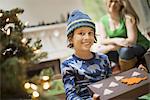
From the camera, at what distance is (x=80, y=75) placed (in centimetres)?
172

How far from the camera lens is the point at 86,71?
5.67 feet

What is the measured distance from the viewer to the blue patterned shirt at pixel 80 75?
168 cm

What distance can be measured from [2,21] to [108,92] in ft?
2.16

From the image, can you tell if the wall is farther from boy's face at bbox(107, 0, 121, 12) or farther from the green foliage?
boy's face at bbox(107, 0, 121, 12)

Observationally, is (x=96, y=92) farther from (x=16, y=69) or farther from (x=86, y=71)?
(x=16, y=69)

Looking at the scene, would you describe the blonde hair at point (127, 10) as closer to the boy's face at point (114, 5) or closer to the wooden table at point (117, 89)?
the boy's face at point (114, 5)

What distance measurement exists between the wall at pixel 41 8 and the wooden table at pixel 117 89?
5.22 feet

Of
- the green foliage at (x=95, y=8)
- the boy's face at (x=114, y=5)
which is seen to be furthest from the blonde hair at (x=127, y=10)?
the green foliage at (x=95, y=8)

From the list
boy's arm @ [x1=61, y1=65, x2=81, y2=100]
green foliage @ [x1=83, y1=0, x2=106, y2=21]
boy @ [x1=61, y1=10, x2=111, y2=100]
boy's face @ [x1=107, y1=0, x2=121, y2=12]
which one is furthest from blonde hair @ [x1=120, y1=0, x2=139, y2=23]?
boy's arm @ [x1=61, y1=65, x2=81, y2=100]

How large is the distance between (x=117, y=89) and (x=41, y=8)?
73.1 inches

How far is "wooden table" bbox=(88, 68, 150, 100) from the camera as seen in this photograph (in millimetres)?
1616

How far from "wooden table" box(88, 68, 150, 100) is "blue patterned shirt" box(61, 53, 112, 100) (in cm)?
7

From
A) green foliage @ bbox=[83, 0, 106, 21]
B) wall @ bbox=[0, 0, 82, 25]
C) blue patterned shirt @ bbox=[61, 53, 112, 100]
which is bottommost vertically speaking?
blue patterned shirt @ bbox=[61, 53, 112, 100]

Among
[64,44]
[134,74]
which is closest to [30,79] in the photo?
[134,74]
